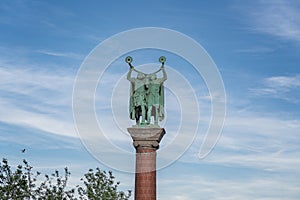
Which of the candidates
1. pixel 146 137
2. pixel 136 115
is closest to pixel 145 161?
pixel 146 137

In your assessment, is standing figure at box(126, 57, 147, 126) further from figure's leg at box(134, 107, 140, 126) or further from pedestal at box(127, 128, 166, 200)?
pedestal at box(127, 128, 166, 200)

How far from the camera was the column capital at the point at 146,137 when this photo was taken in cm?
3319

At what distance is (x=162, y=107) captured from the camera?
115 feet

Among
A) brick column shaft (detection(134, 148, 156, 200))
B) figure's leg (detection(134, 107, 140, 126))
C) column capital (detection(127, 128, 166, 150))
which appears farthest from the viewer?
figure's leg (detection(134, 107, 140, 126))

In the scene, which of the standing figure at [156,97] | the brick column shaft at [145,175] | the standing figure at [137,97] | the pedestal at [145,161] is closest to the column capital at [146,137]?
the pedestal at [145,161]

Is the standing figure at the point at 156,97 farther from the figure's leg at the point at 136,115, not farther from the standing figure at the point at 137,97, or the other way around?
the figure's leg at the point at 136,115

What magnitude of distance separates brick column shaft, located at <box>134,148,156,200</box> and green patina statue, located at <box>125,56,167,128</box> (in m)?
2.30

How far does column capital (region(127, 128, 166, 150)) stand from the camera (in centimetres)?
3319

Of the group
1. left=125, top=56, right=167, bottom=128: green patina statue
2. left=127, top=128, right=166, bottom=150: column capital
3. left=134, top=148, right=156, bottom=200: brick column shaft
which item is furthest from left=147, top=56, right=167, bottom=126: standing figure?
left=134, top=148, right=156, bottom=200: brick column shaft

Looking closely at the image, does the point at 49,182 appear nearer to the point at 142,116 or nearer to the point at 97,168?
the point at 97,168

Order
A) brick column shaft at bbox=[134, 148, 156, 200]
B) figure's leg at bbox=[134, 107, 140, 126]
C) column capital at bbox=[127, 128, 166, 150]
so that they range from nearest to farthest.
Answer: brick column shaft at bbox=[134, 148, 156, 200]
column capital at bbox=[127, 128, 166, 150]
figure's leg at bbox=[134, 107, 140, 126]

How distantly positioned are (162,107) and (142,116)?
1343 millimetres

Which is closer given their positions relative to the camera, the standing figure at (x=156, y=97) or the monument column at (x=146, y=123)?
the monument column at (x=146, y=123)

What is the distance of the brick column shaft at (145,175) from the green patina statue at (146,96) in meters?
2.30
